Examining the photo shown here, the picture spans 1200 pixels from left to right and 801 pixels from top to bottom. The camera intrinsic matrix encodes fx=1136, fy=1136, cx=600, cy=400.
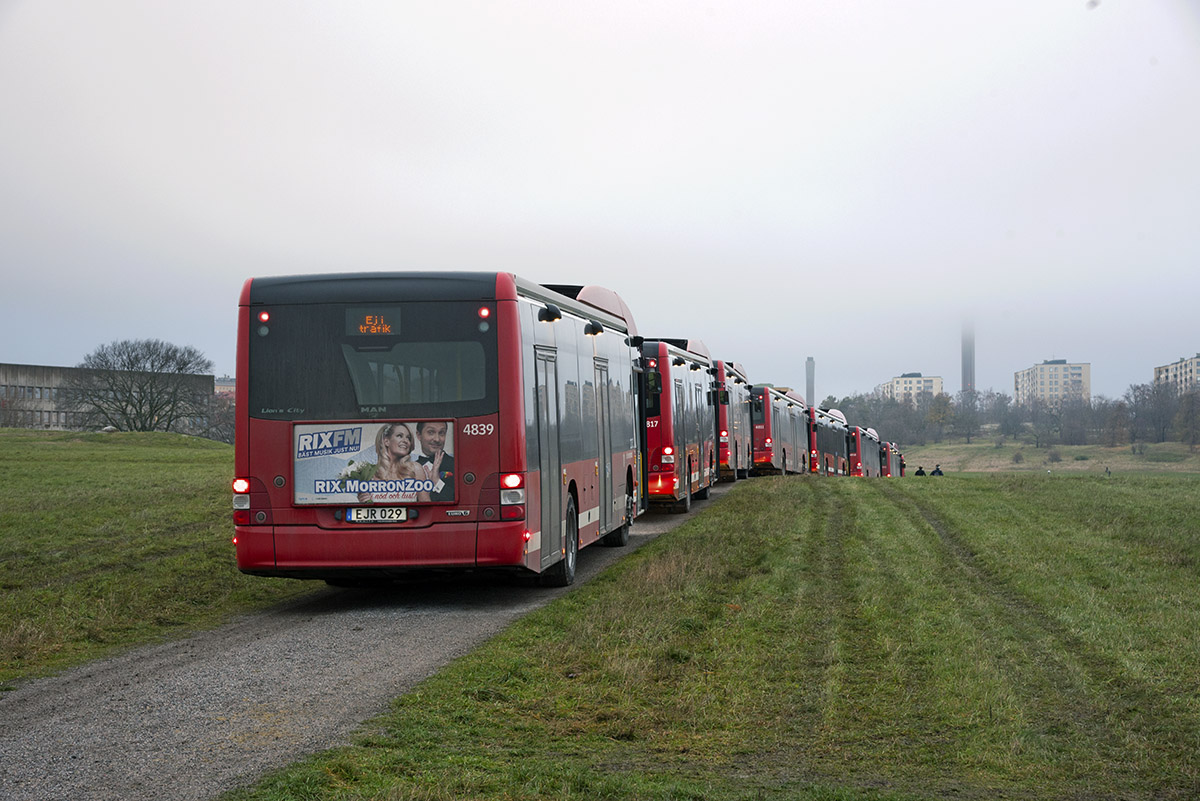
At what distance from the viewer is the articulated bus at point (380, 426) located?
1123 cm

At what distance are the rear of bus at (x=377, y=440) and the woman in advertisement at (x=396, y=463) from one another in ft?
0.05

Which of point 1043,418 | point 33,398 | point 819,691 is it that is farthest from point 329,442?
point 1043,418

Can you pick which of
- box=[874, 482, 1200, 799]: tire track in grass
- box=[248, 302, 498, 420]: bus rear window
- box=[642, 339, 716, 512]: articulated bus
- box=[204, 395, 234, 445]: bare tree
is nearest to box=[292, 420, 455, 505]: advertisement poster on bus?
box=[248, 302, 498, 420]: bus rear window

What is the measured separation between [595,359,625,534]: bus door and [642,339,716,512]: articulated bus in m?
5.03

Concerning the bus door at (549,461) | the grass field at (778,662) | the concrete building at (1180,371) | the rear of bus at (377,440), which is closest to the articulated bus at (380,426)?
the rear of bus at (377,440)

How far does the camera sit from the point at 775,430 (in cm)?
4166

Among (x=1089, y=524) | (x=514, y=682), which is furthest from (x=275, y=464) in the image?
(x=1089, y=524)

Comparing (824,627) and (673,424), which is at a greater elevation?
(673,424)

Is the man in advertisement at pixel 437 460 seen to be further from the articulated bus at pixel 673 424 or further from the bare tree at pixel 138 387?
the bare tree at pixel 138 387

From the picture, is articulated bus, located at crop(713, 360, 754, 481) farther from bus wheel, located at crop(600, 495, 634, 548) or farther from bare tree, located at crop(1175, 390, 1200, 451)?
bare tree, located at crop(1175, 390, 1200, 451)

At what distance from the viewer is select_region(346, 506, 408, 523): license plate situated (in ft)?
36.8

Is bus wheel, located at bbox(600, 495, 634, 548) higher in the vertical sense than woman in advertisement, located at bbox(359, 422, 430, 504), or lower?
lower

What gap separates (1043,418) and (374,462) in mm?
139569

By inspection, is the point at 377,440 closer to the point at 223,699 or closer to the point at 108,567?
the point at 223,699
